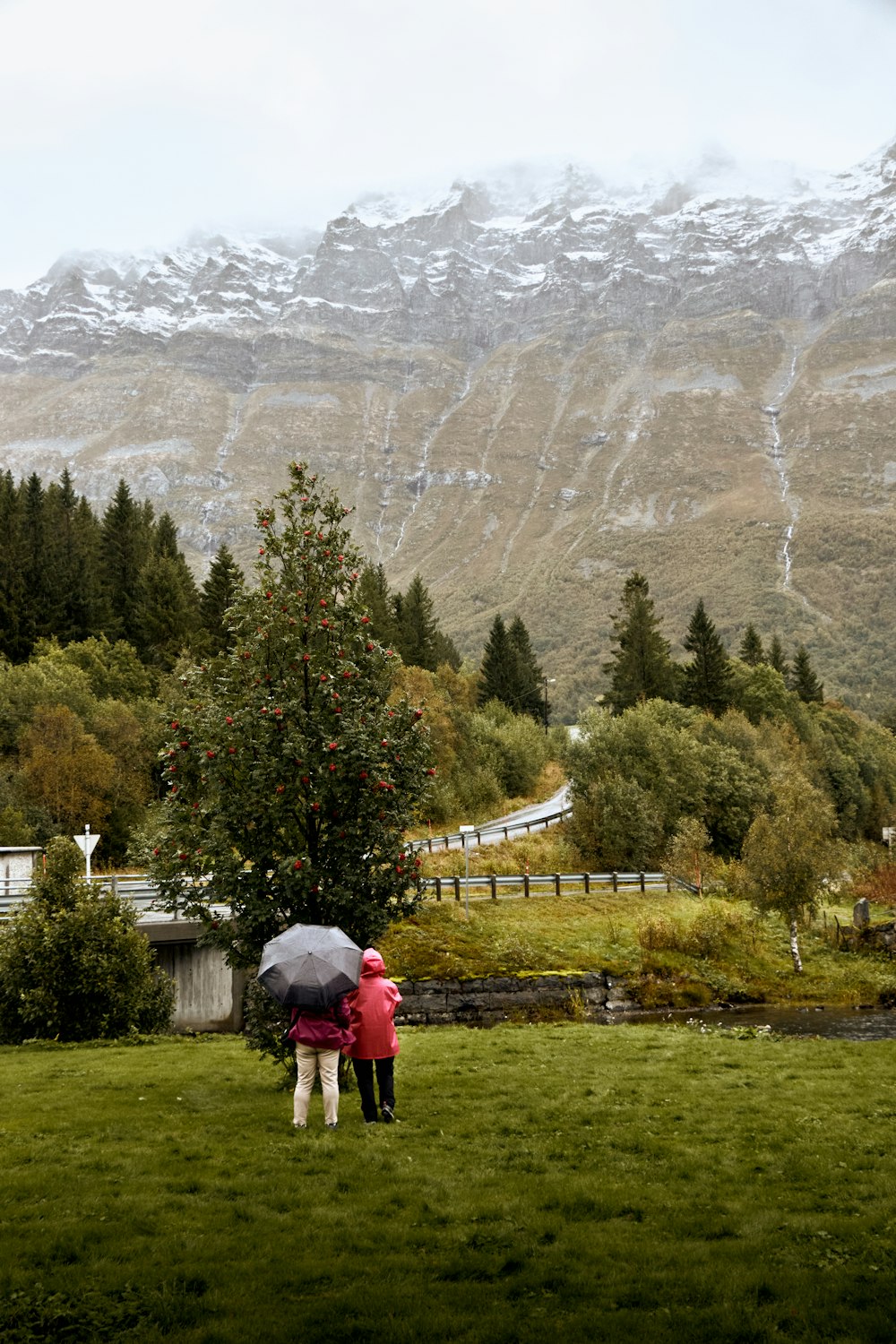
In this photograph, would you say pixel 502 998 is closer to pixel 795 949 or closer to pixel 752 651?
pixel 795 949

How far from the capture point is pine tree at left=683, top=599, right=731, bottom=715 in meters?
93.6

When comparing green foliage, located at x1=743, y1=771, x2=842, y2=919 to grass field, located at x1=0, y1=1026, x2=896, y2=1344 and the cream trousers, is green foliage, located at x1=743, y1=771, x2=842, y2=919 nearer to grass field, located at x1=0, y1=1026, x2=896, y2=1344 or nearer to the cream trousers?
grass field, located at x1=0, y1=1026, x2=896, y2=1344

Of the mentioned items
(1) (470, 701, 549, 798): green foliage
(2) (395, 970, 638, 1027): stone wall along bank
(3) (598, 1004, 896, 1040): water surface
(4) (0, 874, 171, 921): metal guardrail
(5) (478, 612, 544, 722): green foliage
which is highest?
(5) (478, 612, 544, 722): green foliage

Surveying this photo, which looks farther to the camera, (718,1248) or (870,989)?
(870,989)

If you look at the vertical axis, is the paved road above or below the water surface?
above

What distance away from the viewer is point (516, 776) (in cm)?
8550

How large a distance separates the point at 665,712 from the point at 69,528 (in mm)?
47368

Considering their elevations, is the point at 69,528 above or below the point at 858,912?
above

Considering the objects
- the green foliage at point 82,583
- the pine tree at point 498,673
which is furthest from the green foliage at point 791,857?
the pine tree at point 498,673

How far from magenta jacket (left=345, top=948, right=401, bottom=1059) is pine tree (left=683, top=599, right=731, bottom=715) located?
8235cm

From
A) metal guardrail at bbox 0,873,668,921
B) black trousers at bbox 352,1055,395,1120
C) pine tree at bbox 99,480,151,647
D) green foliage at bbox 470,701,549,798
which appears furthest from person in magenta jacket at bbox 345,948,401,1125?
pine tree at bbox 99,480,151,647

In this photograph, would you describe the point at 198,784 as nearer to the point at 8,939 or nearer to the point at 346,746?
the point at 346,746

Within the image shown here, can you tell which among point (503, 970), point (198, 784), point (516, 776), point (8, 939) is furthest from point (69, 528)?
point (198, 784)

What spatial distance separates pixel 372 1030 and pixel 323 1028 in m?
0.75
